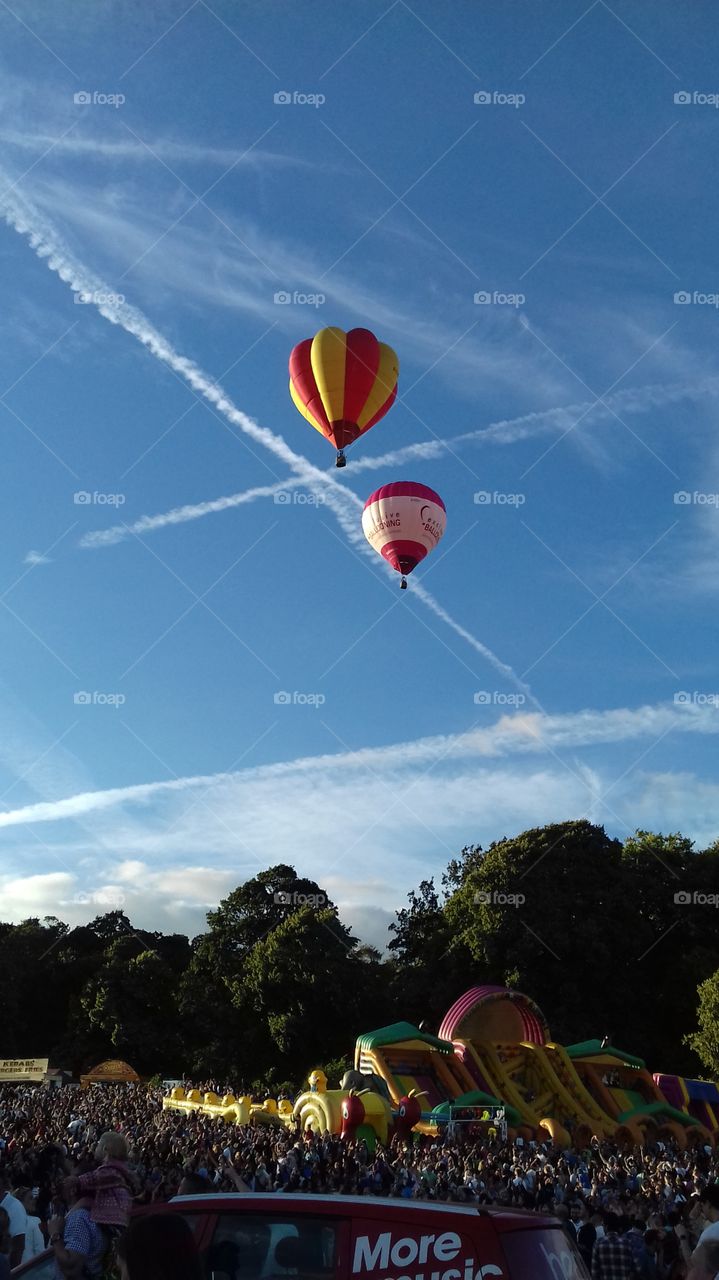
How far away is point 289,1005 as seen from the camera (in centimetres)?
5216

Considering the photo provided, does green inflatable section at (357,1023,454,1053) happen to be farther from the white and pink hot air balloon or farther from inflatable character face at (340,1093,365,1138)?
the white and pink hot air balloon

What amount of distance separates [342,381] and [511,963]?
32.1 meters

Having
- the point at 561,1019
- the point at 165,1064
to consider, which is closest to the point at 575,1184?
the point at 561,1019

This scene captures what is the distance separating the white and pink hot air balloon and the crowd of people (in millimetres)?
13913

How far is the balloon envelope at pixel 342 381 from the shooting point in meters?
26.1

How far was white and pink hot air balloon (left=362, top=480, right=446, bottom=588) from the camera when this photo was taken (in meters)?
28.3

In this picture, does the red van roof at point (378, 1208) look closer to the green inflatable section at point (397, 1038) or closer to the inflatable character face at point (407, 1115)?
the inflatable character face at point (407, 1115)

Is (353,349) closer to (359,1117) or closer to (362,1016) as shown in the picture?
(359,1117)

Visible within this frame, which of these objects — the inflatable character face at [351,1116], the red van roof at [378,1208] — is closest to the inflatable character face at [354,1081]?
the inflatable character face at [351,1116]

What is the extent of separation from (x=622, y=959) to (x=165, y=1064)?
1088 inches

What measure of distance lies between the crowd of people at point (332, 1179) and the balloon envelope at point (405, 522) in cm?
1419

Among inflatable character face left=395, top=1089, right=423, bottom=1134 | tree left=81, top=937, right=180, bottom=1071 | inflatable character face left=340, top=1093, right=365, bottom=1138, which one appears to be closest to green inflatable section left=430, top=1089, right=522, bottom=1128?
inflatable character face left=395, top=1089, right=423, bottom=1134

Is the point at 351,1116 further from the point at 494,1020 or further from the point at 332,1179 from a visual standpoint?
the point at 494,1020

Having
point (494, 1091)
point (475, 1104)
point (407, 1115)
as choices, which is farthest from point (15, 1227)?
point (494, 1091)
